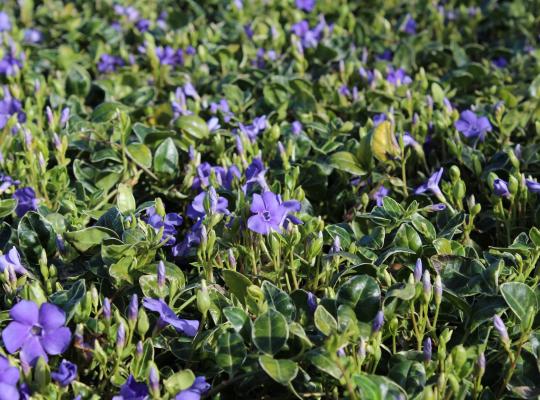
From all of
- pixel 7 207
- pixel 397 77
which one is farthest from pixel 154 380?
pixel 397 77

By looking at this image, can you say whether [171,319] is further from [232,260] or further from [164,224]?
[164,224]

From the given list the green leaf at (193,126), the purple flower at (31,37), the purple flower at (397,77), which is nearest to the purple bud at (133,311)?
the green leaf at (193,126)

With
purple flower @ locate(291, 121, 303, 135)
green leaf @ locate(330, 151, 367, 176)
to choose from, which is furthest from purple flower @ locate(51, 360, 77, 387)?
purple flower @ locate(291, 121, 303, 135)

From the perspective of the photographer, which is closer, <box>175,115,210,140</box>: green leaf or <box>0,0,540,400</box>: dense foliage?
<box>0,0,540,400</box>: dense foliage

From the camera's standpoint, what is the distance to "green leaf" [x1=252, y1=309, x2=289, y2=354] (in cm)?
176

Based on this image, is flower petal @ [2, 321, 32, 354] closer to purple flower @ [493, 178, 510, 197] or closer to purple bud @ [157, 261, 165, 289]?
purple bud @ [157, 261, 165, 289]

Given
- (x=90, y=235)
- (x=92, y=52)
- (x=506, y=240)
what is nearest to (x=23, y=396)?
(x=90, y=235)

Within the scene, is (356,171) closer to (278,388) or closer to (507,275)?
(507,275)

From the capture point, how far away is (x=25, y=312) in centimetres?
174

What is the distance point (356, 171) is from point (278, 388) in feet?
3.08

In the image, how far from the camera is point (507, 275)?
81.4 inches

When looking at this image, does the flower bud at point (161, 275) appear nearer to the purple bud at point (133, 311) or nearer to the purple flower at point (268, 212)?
the purple bud at point (133, 311)

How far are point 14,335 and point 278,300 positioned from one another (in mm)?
643

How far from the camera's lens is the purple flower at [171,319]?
6.23 ft
